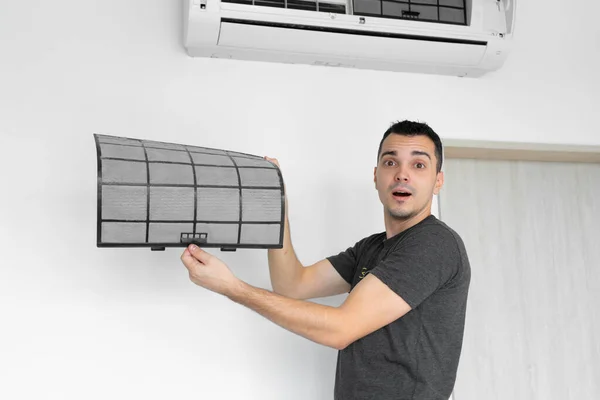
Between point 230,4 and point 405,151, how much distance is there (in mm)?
684

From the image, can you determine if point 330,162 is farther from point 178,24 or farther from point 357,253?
point 178,24

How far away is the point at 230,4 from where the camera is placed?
A: 1.93 metres

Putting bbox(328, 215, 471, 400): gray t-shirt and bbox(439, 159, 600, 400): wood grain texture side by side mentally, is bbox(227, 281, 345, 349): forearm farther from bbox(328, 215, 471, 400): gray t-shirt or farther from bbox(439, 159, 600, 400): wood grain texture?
bbox(439, 159, 600, 400): wood grain texture

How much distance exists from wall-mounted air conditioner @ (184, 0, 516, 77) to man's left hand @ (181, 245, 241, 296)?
815 mm

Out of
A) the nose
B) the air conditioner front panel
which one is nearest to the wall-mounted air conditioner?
the air conditioner front panel

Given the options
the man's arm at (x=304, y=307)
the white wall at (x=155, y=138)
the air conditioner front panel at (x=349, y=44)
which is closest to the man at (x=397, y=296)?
the man's arm at (x=304, y=307)

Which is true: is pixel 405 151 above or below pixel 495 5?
below

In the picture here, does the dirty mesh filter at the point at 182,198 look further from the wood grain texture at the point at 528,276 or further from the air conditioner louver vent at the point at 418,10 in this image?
the wood grain texture at the point at 528,276

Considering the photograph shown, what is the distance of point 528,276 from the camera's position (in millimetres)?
2375

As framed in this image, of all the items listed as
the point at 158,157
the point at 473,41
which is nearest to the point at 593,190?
the point at 473,41

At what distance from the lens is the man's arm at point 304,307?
139 cm

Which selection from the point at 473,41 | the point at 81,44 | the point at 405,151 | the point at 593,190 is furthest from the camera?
the point at 593,190

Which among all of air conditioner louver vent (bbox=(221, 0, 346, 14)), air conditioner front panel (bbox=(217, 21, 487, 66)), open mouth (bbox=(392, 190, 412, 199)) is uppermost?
air conditioner louver vent (bbox=(221, 0, 346, 14))

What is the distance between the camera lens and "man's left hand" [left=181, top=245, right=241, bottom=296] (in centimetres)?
139
